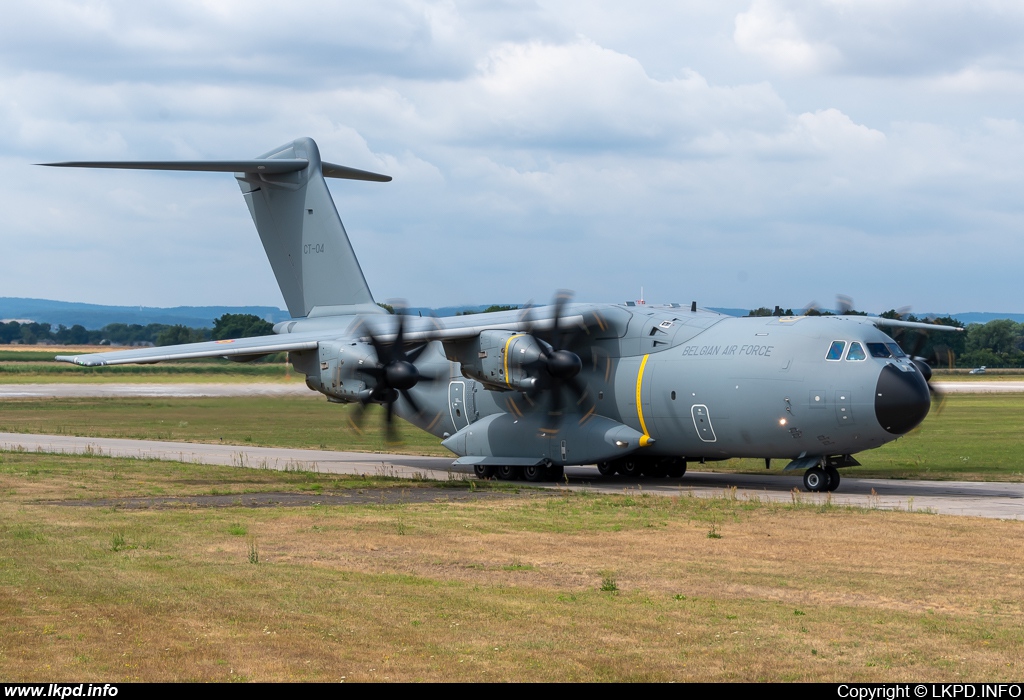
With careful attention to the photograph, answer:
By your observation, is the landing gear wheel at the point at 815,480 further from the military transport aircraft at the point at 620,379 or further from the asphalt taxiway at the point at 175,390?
the asphalt taxiway at the point at 175,390

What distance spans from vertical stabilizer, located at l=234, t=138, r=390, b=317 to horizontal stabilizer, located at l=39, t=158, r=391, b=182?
16cm

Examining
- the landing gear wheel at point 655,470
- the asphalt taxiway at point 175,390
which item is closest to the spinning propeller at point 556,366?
the landing gear wheel at point 655,470

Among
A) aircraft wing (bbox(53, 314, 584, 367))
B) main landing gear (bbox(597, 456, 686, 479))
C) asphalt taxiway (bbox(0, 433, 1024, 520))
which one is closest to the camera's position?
asphalt taxiway (bbox(0, 433, 1024, 520))

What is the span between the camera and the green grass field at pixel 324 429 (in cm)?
2903

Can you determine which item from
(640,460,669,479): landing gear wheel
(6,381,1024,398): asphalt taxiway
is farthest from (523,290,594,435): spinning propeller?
(6,381,1024,398): asphalt taxiway

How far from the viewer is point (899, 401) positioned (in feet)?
69.5

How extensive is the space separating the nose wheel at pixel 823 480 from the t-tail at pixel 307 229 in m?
11.8

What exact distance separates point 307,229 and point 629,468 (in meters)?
10.3

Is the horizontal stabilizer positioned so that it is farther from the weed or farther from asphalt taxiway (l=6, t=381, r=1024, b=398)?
the weed

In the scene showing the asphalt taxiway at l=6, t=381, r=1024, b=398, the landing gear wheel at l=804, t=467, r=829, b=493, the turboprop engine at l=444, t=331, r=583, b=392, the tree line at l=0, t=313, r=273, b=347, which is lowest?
the landing gear wheel at l=804, t=467, r=829, b=493

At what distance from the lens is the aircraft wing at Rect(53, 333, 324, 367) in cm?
2441

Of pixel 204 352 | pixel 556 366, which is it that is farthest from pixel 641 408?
pixel 204 352

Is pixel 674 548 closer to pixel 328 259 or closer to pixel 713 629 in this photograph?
pixel 713 629
